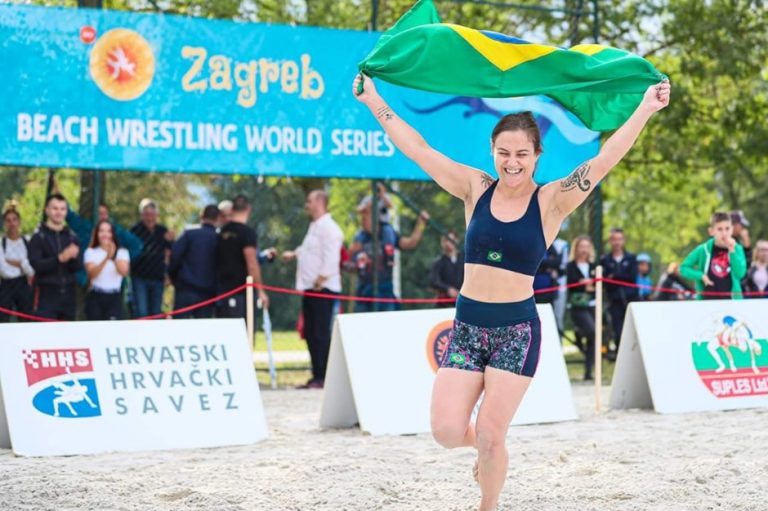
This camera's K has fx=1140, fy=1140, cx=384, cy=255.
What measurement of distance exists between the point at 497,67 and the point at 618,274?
7786mm

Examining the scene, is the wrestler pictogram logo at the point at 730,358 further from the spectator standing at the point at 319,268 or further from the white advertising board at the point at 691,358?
the spectator standing at the point at 319,268

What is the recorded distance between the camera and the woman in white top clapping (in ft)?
37.6

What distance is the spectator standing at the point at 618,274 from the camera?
541 inches

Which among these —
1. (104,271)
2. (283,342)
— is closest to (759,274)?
(104,271)

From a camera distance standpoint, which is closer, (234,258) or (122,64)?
(122,64)

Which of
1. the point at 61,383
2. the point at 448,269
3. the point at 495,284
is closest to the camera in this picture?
the point at 495,284

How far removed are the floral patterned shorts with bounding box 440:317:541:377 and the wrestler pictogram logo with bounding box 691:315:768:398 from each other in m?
5.39

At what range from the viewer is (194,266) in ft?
38.8

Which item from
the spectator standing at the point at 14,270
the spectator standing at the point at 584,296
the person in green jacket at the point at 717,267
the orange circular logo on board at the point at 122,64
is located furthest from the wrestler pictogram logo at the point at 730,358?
the spectator standing at the point at 14,270

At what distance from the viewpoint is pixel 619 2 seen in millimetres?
17500

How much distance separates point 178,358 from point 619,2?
1139 cm

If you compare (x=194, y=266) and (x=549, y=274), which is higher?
(x=194, y=266)

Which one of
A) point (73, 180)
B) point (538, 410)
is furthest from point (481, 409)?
point (73, 180)

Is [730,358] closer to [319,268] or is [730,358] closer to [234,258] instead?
[319,268]
